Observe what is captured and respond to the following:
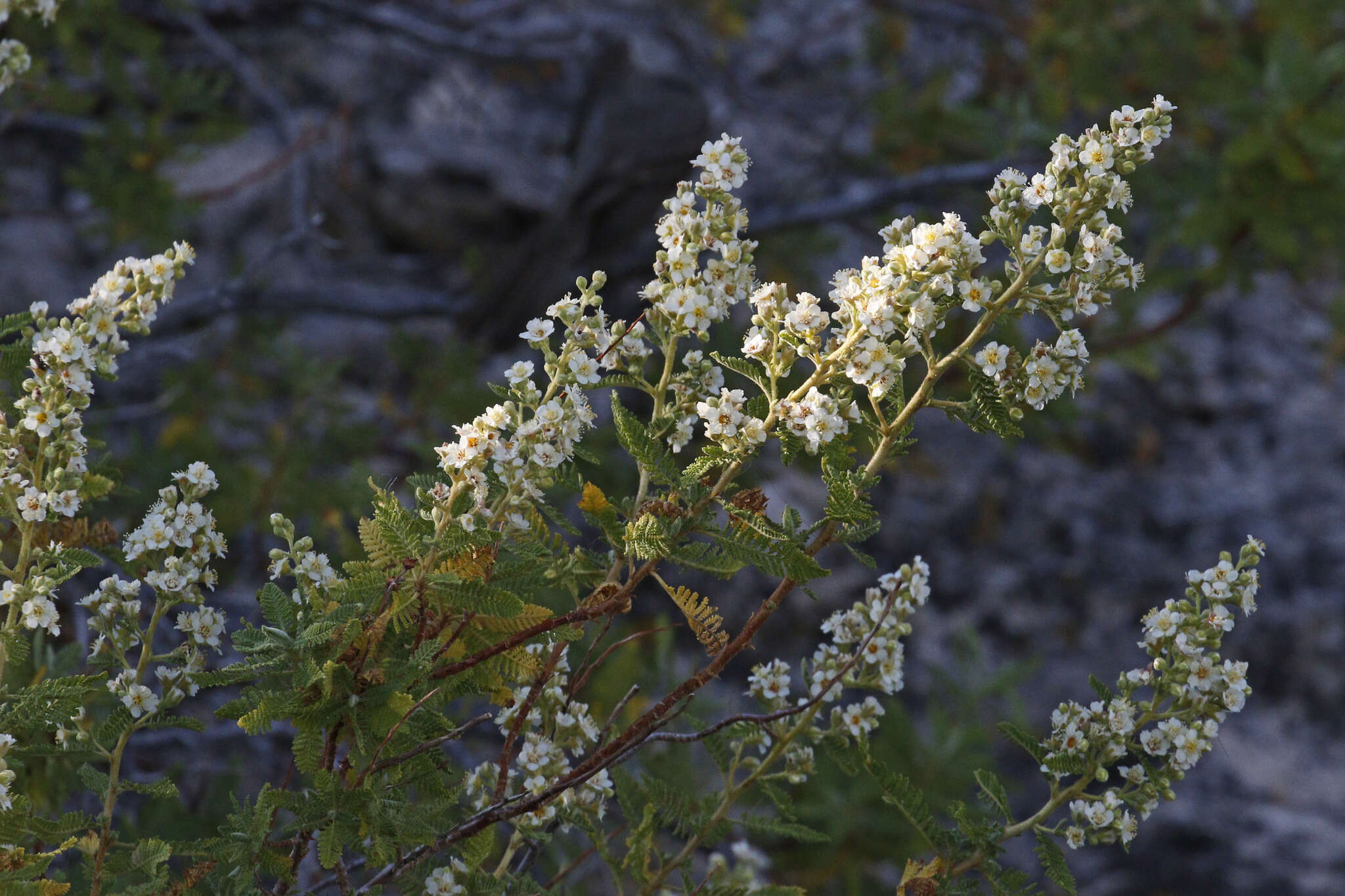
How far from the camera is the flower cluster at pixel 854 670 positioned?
5.83 feet

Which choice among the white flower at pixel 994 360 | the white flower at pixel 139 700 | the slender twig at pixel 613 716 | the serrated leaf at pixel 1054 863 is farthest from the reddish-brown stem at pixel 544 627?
the serrated leaf at pixel 1054 863

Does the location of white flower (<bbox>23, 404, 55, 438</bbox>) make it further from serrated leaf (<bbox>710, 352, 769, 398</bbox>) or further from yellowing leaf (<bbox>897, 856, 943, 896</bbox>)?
yellowing leaf (<bbox>897, 856, 943, 896</bbox>)

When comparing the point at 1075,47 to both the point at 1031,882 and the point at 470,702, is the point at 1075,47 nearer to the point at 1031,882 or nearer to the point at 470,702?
the point at 470,702

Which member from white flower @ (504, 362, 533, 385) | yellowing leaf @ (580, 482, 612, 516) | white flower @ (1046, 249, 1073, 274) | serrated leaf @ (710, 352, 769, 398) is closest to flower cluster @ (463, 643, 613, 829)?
yellowing leaf @ (580, 482, 612, 516)

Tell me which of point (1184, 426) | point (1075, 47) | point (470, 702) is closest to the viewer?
point (470, 702)

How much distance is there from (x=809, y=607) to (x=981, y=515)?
128cm

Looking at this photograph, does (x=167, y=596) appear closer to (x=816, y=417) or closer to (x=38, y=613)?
(x=38, y=613)

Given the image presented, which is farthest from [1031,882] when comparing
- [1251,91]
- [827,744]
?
[1251,91]

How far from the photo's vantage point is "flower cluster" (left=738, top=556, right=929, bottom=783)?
178 centimetres

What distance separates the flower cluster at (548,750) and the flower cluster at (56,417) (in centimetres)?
64

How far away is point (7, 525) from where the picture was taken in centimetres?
176

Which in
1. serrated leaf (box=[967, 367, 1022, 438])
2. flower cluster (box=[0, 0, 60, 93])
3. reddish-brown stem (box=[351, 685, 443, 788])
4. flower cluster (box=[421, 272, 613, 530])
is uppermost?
flower cluster (box=[0, 0, 60, 93])

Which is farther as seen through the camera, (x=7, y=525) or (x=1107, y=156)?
(x=7, y=525)

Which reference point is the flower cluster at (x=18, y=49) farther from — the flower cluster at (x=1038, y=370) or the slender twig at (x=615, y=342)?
the flower cluster at (x=1038, y=370)
